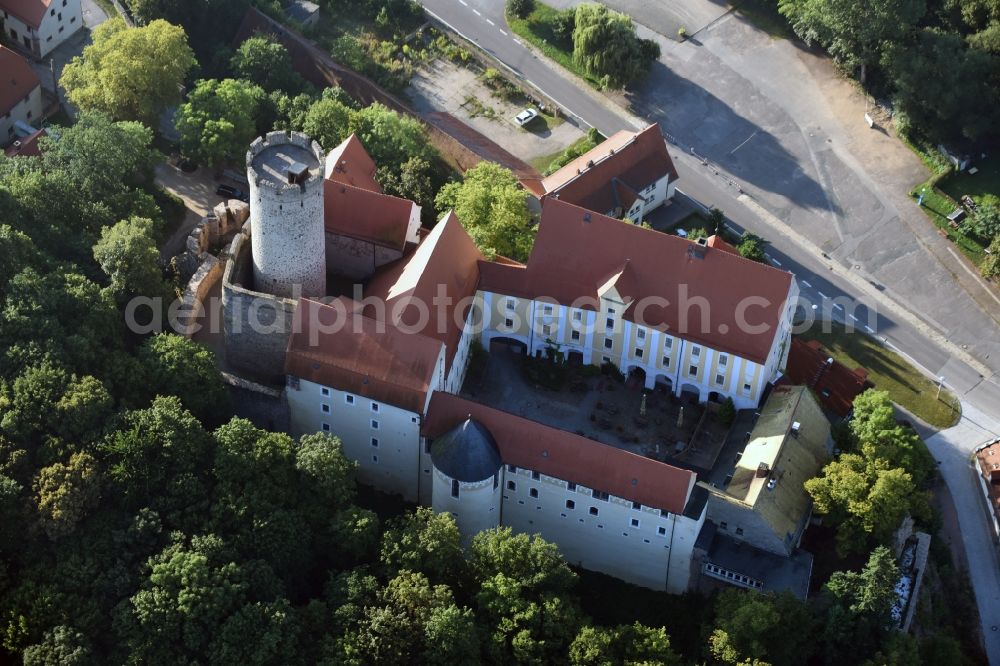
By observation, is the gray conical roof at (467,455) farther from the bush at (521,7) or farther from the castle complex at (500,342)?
the bush at (521,7)

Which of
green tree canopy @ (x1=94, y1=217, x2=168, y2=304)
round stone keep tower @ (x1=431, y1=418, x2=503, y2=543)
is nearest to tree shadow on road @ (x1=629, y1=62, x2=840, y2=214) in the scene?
round stone keep tower @ (x1=431, y1=418, x2=503, y2=543)

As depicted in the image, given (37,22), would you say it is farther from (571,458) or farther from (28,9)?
(571,458)

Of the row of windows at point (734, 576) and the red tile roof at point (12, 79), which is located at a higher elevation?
the red tile roof at point (12, 79)

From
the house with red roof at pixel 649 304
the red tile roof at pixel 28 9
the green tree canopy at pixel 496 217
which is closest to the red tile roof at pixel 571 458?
the house with red roof at pixel 649 304

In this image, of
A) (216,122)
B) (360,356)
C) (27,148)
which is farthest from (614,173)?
(27,148)

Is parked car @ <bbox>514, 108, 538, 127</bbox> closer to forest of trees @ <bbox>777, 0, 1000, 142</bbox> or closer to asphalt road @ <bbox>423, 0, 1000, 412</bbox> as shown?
asphalt road @ <bbox>423, 0, 1000, 412</bbox>
